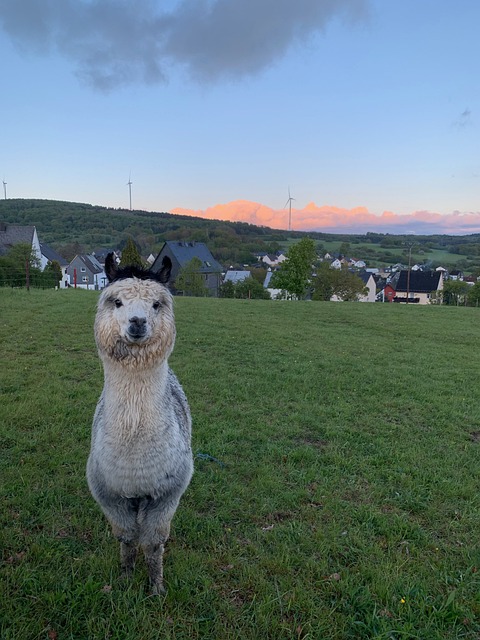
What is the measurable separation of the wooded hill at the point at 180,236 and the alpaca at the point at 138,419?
6933 centimetres

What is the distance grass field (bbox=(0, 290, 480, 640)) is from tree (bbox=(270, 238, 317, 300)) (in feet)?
93.0

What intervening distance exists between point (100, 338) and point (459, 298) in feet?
175

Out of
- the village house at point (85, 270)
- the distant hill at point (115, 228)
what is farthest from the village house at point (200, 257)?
the distant hill at point (115, 228)

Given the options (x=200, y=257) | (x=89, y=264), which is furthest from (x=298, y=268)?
(x=89, y=264)

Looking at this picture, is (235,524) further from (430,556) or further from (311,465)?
(430,556)

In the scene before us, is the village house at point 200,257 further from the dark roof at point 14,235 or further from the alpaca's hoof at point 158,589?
the alpaca's hoof at point 158,589

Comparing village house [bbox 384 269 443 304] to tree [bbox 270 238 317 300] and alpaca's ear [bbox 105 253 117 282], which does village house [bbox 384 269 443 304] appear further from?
alpaca's ear [bbox 105 253 117 282]

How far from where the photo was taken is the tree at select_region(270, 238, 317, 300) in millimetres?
36531

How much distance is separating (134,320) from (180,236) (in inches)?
3273

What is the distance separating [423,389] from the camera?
7930mm

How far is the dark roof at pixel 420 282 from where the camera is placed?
2544 inches

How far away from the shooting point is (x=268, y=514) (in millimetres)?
3902

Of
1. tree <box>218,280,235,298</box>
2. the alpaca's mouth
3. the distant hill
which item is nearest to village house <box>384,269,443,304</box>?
tree <box>218,280,235,298</box>

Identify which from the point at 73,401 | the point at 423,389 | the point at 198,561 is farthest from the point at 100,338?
the point at 423,389
